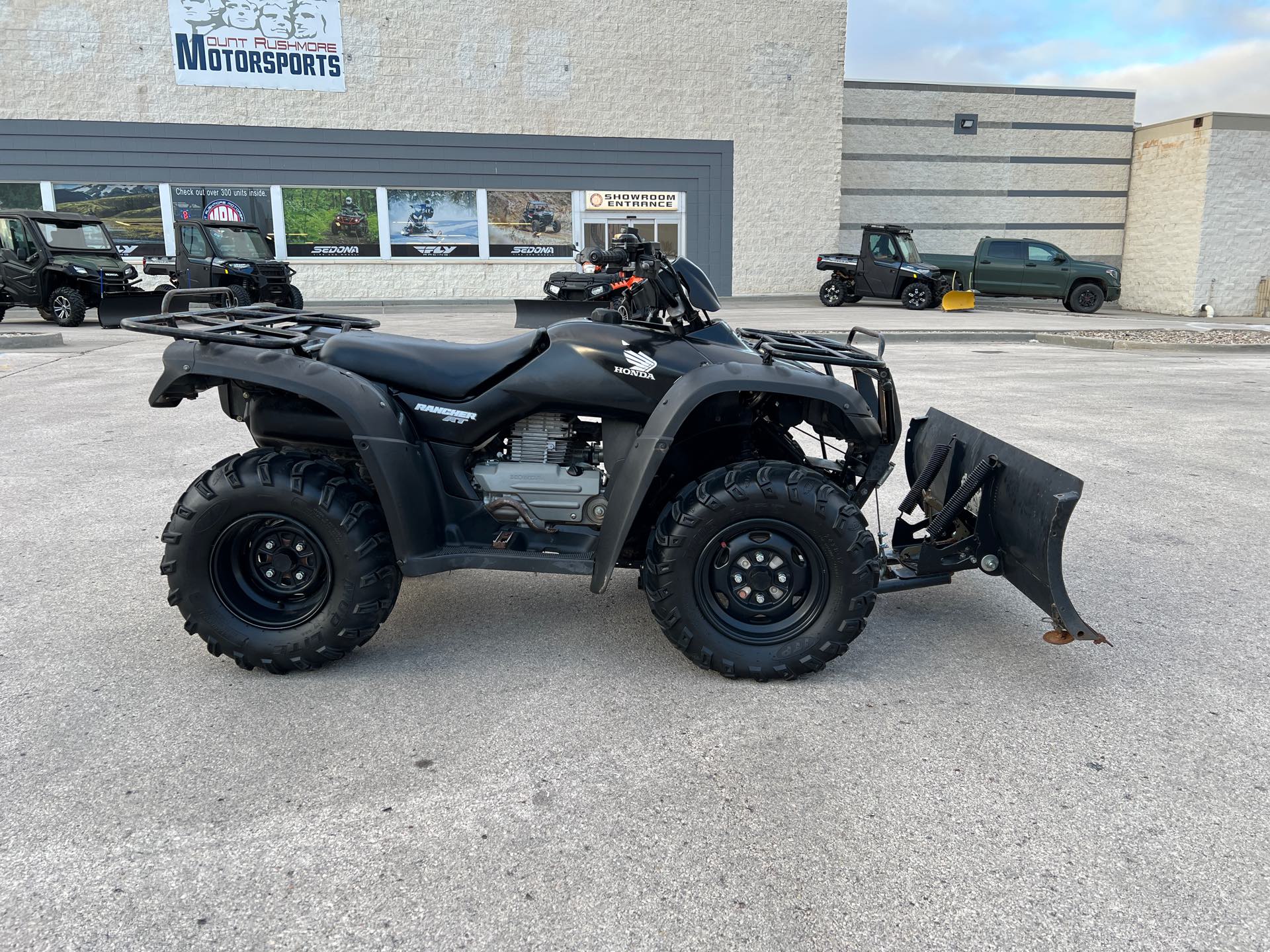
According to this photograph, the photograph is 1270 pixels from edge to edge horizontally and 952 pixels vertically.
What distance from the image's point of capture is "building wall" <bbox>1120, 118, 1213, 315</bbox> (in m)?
24.9

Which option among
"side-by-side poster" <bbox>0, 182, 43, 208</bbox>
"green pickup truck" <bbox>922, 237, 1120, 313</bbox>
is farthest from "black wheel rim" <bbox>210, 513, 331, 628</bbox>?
"side-by-side poster" <bbox>0, 182, 43, 208</bbox>

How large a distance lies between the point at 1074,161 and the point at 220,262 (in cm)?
2609

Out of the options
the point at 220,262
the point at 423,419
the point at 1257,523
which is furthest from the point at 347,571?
the point at 220,262

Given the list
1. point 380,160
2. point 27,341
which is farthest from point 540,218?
point 27,341

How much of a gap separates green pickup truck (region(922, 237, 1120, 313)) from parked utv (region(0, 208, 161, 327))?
18842mm

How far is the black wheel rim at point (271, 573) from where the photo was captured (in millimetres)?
3307

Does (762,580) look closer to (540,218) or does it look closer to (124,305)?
(124,305)

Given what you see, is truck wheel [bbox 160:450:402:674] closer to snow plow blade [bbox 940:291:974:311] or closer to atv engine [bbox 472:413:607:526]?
atv engine [bbox 472:413:607:526]

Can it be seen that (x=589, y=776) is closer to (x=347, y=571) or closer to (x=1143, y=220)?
(x=347, y=571)

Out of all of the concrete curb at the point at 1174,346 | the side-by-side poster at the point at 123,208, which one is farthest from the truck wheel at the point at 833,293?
the side-by-side poster at the point at 123,208

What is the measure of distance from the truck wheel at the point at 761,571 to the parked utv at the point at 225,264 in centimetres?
1716

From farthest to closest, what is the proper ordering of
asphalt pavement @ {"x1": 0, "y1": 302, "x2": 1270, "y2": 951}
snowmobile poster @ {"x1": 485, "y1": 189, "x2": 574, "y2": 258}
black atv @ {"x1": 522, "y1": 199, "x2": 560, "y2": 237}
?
1. black atv @ {"x1": 522, "y1": 199, "x2": 560, "y2": 237}
2. snowmobile poster @ {"x1": 485, "y1": 189, "x2": 574, "y2": 258}
3. asphalt pavement @ {"x1": 0, "y1": 302, "x2": 1270, "y2": 951}

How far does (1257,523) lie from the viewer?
523 centimetres

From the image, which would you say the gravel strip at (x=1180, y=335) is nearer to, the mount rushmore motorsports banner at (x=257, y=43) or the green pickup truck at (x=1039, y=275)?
the green pickup truck at (x=1039, y=275)
